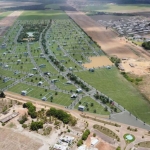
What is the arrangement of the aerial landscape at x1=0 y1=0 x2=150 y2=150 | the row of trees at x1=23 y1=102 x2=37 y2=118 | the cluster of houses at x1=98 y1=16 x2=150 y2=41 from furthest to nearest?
1. the cluster of houses at x1=98 y1=16 x2=150 y2=41
2. the row of trees at x1=23 y1=102 x2=37 y2=118
3. the aerial landscape at x1=0 y1=0 x2=150 y2=150

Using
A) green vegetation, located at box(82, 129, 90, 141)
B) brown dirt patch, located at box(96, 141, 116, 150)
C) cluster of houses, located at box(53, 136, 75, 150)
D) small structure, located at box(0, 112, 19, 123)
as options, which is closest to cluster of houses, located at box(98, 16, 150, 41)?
green vegetation, located at box(82, 129, 90, 141)

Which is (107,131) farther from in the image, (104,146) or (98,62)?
(98,62)

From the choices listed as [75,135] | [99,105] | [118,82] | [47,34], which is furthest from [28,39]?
[75,135]

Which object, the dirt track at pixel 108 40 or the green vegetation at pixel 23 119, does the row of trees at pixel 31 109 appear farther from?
the dirt track at pixel 108 40

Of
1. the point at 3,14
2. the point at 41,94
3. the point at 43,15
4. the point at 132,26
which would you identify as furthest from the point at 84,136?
the point at 3,14

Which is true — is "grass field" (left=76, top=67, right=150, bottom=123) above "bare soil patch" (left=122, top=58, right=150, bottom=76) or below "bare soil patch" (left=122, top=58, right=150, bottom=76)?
below

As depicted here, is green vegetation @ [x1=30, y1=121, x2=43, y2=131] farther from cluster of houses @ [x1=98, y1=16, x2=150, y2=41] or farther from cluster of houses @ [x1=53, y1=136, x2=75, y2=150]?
cluster of houses @ [x1=98, y1=16, x2=150, y2=41]

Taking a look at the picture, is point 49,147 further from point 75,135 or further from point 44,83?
point 44,83
